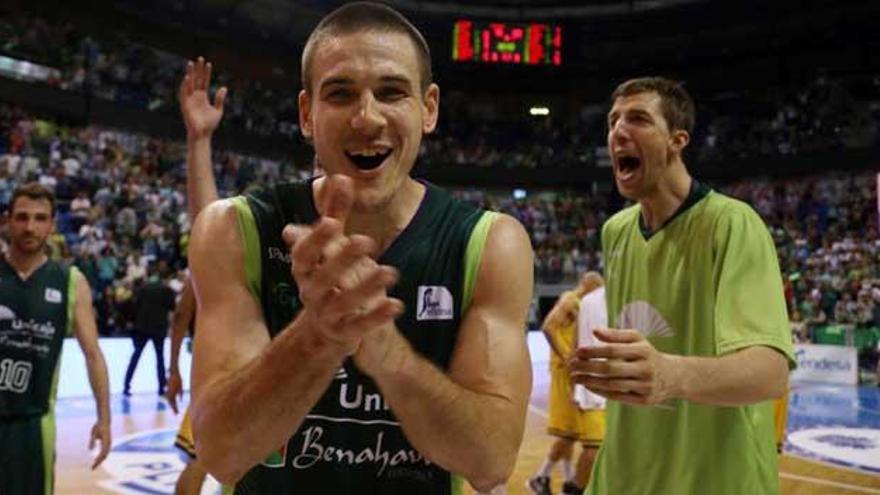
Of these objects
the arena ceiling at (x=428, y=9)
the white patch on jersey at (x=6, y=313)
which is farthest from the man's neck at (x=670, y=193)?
the arena ceiling at (x=428, y=9)

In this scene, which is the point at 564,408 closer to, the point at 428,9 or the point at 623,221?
the point at 623,221

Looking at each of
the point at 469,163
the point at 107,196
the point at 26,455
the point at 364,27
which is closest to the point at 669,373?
the point at 364,27

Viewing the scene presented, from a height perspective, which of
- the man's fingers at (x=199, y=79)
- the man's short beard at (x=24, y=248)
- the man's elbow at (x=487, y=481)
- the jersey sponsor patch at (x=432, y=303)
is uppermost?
the man's fingers at (x=199, y=79)

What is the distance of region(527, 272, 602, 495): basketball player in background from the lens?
6457 millimetres

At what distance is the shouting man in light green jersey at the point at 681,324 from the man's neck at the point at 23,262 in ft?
9.47

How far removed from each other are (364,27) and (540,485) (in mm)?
5121

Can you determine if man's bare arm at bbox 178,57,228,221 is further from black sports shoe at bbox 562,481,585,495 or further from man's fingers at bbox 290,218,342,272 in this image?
black sports shoe at bbox 562,481,585,495

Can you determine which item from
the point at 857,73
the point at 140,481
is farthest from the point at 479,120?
the point at 140,481

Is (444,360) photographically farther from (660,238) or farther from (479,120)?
(479,120)

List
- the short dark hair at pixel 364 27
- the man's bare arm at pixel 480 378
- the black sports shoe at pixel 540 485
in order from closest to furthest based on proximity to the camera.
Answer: the man's bare arm at pixel 480 378
the short dark hair at pixel 364 27
the black sports shoe at pixel 540 485

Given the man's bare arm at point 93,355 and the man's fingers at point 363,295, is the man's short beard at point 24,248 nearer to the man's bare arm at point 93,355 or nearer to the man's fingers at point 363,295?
the man's bare arm at point 93,355

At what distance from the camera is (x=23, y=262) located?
430 cm

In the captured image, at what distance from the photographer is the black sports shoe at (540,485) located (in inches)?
251

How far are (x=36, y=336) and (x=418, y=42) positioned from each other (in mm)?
3090
